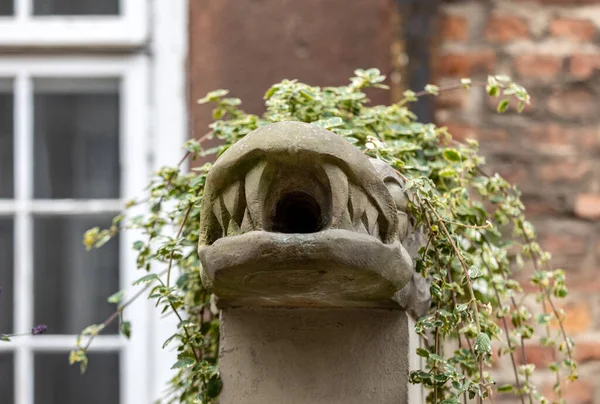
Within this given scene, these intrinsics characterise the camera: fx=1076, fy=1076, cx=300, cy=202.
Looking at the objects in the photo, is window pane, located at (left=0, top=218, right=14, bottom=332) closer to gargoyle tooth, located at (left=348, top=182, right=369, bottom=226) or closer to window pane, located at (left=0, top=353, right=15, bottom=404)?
window pane, located at (left=0, top=353, right=15, bottom=404)

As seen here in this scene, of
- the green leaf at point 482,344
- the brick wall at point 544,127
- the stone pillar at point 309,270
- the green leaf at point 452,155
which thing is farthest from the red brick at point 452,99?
the green leaf at point 482,344

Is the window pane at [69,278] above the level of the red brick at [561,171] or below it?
below

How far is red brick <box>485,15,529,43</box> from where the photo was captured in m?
2.90

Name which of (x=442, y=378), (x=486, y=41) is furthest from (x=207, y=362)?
(x=486, y=41)

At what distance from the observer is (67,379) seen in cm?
287

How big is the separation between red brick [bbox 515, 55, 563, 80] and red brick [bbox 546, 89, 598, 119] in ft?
0.19

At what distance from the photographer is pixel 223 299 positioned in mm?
1553

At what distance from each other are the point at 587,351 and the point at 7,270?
1.58 meters

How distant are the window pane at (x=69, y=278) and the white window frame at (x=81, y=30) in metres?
0.48

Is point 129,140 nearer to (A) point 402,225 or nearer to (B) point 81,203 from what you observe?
(B) point 81,203

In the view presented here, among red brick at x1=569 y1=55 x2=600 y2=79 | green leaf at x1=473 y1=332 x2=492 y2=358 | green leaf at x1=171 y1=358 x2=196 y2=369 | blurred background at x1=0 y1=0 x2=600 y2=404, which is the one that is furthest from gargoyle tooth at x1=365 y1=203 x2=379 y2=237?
red brick at x1=569 y1=55 x2=600 y2=79

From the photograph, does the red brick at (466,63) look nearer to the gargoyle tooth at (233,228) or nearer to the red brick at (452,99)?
the red brick at (452,99)

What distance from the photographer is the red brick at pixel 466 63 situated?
2887mm

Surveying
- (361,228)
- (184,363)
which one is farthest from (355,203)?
(184,363)
